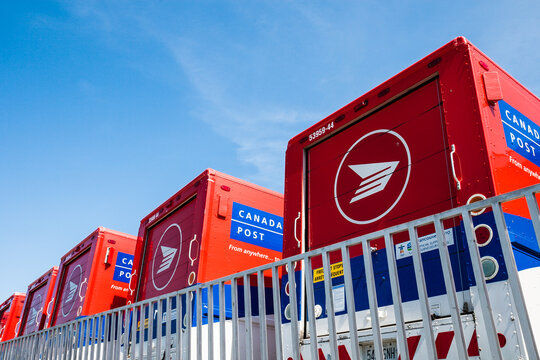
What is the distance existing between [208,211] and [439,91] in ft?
10.9

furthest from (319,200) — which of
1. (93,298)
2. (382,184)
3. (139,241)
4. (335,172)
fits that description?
(93,298)

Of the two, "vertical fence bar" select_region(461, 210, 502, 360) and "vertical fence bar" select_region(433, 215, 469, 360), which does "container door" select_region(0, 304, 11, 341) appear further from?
"vertical fence bar" select_region(461, 210, 502, 360)

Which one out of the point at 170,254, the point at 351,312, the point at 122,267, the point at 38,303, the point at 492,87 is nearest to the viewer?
the point at 351,312

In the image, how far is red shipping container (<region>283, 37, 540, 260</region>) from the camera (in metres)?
3.39

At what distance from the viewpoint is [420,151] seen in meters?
3.86

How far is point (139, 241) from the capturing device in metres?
7.74

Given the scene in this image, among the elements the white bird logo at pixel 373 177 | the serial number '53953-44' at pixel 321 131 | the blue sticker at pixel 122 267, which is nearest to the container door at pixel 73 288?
the blue sticker at pixel 122 267

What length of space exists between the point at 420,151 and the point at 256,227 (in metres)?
3.25

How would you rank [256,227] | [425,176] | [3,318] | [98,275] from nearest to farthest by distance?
1. [425,176]
2. [256,227]
3. [98,275]
4. [3,318]

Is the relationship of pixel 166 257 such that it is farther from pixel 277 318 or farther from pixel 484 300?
pixel 484 300

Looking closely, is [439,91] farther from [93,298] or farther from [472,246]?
[93,298]

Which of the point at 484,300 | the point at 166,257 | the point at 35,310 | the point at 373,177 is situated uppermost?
the point at 35,310

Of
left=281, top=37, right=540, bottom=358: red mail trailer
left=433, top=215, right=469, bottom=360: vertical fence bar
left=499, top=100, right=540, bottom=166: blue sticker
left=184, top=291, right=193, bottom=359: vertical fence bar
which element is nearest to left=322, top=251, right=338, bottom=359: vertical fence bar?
left=281, top=37, right=540, bottom=358: red mail trailer

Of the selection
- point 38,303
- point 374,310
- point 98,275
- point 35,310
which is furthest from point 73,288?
point 374,310
